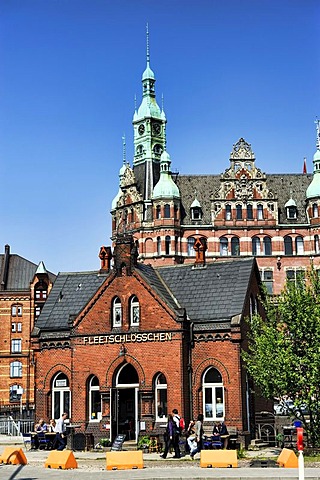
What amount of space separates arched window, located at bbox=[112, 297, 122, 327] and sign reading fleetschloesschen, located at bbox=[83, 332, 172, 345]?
2.50ft

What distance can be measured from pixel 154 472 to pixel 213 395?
1029 cm

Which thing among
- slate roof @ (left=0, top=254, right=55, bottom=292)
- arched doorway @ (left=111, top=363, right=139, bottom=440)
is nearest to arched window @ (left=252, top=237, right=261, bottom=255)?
slate roof @ (left=0, top=254, right=55, bottom=292)

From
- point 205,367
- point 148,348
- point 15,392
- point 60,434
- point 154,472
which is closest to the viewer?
point 154,472

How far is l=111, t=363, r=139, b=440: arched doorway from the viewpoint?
35.7 meters

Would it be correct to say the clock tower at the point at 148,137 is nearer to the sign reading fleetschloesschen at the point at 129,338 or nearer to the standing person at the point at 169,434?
the sign reading fleetschloesschen at the point at 129,338

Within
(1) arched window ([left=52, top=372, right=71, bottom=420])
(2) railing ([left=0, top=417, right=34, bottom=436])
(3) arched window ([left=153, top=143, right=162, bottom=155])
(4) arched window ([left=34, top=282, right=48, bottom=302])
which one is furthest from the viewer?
(3) arched window ([left=153, top=143, right=162, bottom=155])

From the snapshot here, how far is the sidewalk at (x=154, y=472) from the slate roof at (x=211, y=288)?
7.72m

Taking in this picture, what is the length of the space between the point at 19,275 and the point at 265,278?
2534 centimetres

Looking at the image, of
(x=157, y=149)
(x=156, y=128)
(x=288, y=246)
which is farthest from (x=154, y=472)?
(x=156, y=128)

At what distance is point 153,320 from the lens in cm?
3572

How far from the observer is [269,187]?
88.1 m

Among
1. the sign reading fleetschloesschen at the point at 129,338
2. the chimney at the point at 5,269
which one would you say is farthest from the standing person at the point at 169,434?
the chimney at the point at 5,269

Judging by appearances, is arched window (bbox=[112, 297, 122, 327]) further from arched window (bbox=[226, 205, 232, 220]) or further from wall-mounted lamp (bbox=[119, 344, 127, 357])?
arched window (bbox=[226, 205, 232, 220])

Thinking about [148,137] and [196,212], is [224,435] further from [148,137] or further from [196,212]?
[148,137]
